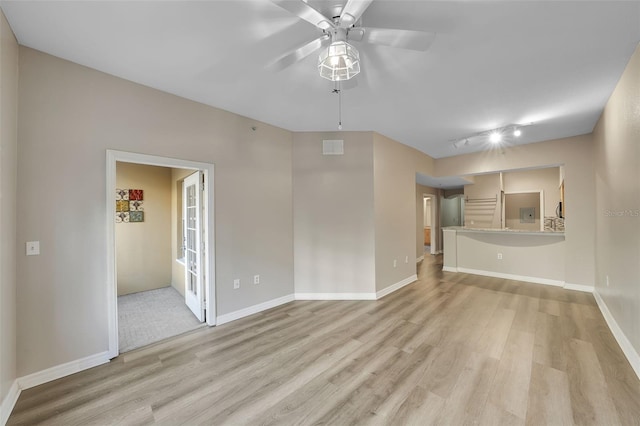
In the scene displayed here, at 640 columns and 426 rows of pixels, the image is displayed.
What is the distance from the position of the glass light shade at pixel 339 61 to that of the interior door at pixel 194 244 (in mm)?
2177

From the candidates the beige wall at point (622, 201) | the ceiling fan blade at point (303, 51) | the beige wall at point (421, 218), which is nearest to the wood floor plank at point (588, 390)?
the beige wall at point (622, 201)

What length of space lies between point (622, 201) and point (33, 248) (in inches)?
209

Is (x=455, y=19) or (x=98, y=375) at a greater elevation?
(x=455, y=19)

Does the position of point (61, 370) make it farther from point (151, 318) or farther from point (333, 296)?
point (333, 296)

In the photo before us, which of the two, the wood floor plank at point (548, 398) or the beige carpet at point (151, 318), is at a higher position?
the wood floor plank at point (548, 398)

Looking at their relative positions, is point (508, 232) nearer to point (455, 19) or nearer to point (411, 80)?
point (411, 80)

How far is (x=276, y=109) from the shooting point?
3.21 metres

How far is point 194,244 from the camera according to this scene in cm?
355

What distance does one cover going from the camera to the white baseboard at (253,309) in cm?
320

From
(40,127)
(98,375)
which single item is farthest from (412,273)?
(40,127)

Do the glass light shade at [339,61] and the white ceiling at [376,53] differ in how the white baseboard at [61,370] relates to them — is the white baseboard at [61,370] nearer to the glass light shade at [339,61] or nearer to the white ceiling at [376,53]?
the white ceiling at [376,53]

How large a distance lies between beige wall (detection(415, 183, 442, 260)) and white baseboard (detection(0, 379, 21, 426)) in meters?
7.26

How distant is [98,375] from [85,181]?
5.51ft

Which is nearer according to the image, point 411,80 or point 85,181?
point 85,181
